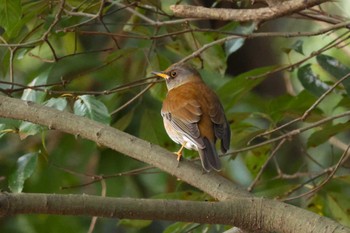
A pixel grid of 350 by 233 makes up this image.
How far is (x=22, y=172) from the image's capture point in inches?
165

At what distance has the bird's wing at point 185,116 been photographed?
4500 millimetres

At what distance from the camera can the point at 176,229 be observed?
437 cm

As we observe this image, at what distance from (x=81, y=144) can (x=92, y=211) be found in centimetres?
268

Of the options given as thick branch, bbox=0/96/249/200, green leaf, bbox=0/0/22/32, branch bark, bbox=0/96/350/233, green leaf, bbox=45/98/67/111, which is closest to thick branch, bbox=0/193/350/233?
branch bark, bbox=0/96/350/233

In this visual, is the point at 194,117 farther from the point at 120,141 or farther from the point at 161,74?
the point at 120,141

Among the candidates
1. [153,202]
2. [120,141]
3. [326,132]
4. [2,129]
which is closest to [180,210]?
[153,202]

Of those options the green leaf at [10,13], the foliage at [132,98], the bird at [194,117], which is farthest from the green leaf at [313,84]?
the green leaf at [10,13]

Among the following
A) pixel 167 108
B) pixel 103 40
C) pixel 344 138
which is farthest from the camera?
pixel 344 138

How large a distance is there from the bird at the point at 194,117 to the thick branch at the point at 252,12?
722 millimetres

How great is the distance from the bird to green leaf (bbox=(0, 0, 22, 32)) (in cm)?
97

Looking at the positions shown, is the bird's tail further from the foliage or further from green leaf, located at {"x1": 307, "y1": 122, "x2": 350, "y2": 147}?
green leaf, located at {"x1": 307, "y1": 122, "x2": 350, "y2": 147}

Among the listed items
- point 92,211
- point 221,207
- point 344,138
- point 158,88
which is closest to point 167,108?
point 158,88

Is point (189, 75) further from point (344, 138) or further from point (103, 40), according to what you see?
point (344, 138)

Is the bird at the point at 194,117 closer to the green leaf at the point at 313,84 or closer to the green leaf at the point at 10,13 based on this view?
the green leaf at the point at 313,84
